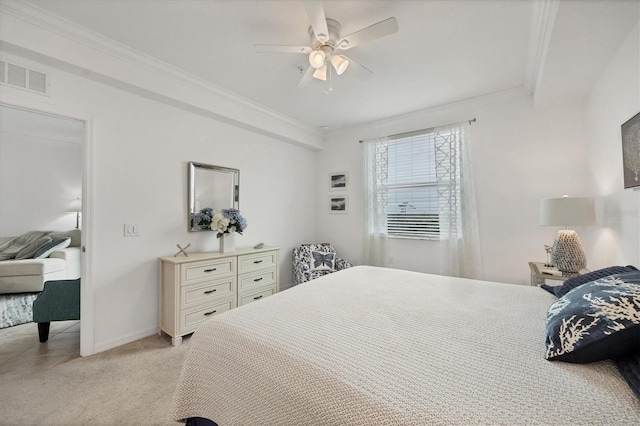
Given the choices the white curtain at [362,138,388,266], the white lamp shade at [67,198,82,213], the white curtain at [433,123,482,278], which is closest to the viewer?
the white curtain at [433,123,482,278]

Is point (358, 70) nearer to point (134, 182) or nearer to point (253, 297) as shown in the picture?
point (134, 182)

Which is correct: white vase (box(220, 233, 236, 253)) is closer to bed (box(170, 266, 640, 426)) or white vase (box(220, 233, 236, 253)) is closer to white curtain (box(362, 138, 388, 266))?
bed (box(170, 266, 640, 426))

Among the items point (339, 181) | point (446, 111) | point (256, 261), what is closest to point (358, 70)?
point (446, 111)

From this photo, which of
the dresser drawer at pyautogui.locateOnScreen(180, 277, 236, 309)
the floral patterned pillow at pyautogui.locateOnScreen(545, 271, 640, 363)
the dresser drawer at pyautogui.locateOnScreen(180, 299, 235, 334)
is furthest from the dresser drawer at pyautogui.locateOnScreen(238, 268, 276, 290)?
the floral patterned pillow at pyautogui.locateOnScreen(545, 271, 640, 363)

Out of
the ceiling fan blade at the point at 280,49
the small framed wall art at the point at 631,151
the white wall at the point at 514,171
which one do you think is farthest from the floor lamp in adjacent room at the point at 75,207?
the small framed wall art at the point at 631,151

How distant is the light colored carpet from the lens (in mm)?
1545

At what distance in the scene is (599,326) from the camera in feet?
2.82

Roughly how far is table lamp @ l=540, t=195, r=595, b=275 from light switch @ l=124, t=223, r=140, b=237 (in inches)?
148

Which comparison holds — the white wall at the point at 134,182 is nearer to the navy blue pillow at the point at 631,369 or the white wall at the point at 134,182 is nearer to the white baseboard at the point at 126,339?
the white baseboard at the point at 126,339

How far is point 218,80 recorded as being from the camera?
2.77 meters

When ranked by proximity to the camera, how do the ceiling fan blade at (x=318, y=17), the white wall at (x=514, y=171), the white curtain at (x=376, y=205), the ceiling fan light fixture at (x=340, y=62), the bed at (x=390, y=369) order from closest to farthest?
the bed at (x=390, y=369), the ceiling fan blade at (x=318, y=17), the ceiling fan light fixture at (x=340, y=62), the white wall at (x=514, y=171), the white curtain at (x=376, y=205)

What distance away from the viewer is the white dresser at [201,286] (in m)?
2.48

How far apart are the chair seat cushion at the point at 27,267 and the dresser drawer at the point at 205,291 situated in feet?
8.71

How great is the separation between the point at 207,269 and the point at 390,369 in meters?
2.30
